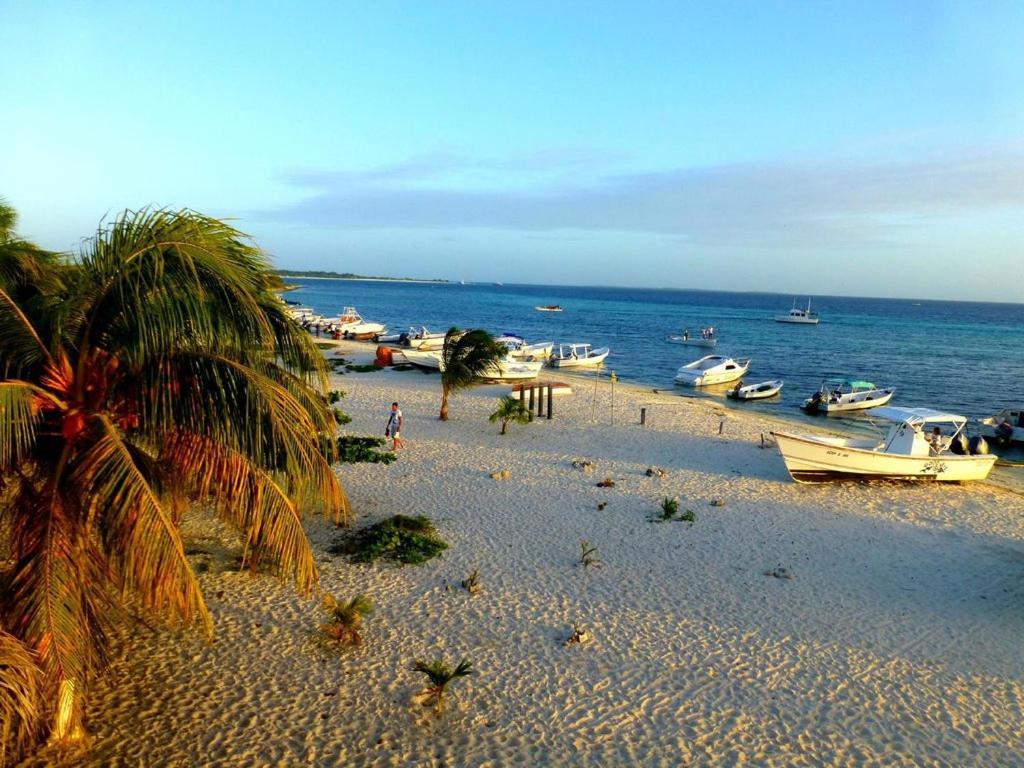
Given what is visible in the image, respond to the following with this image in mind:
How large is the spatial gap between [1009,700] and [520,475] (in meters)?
10.2

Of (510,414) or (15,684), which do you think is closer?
(15,684)

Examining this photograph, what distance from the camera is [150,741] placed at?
637 centimetres

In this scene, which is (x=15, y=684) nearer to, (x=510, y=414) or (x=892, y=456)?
(x=510, y=414)

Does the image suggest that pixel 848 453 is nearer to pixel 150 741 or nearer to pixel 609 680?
pixel 609 680

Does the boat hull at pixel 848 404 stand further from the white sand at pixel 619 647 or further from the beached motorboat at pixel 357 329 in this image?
the beached motorboat at pixel 357 329

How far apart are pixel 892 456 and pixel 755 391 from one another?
18993 mm

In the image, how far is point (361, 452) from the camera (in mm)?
16844

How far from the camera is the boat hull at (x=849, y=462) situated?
16.1 metres

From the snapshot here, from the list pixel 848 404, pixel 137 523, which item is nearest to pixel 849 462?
pixel 137 523

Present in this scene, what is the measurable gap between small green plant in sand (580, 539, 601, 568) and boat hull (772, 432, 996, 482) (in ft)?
22.9

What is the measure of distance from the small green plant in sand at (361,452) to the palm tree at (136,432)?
9.88 metres

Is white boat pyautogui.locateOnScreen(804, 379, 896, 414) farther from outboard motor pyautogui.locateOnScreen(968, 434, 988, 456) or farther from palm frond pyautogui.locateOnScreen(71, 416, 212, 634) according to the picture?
palm frond pyautogui.locateOnScreen(71, 416, 212, 634)

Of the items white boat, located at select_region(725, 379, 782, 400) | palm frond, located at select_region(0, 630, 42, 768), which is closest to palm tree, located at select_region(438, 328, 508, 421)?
palm frond, located at select_region(0, 630, 42, 768)

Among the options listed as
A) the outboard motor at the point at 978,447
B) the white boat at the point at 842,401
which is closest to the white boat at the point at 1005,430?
the white boat at the point at 842,401
